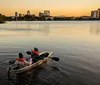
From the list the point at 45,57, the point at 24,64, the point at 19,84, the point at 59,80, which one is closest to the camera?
the point at 19,84

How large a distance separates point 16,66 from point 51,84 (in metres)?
4.38

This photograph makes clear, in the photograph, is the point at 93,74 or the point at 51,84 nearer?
the point at 51,84

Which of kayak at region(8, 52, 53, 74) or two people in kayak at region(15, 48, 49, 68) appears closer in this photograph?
kayak at region(8, 52, 53, 74)

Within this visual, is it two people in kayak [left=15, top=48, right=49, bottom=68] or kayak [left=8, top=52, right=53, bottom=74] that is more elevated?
two people in kayak [left=15, top=48, right=49, bottom=68]

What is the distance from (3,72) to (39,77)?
12.1 ft

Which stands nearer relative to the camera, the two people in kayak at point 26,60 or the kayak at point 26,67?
the kayak at point 26,67

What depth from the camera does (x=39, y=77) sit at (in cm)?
1619

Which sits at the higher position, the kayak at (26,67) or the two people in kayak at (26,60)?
the two people in kayak at (26,60)

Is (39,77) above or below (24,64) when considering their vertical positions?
below

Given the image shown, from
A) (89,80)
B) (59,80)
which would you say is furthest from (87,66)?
(59,80)

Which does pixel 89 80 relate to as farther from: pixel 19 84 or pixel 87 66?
pixel 19 84

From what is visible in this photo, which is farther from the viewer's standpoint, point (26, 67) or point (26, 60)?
point (26, 60)

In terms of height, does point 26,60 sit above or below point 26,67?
above

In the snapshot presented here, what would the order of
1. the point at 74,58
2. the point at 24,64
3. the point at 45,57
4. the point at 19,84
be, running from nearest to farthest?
1. the point at 19,84
2. the point at 24,64
3. the point at 45,57
4. the point at 74,58
